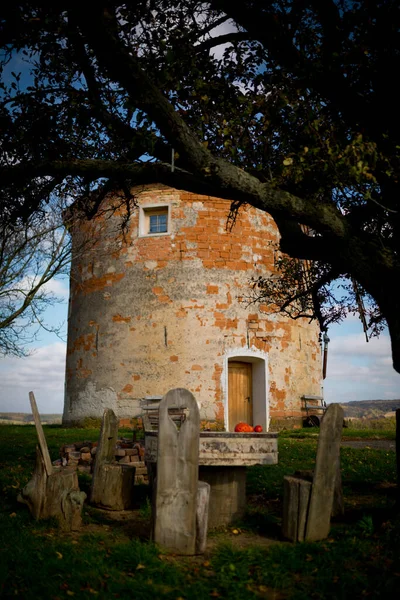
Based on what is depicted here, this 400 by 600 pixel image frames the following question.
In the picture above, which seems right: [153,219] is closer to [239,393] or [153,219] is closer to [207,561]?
[239,393]


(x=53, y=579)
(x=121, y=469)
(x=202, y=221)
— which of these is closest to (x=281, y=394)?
(x=202, y=221)

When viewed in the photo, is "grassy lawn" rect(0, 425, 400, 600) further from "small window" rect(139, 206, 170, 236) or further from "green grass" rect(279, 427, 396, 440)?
"small window" rect(139, 206, 170, 236)

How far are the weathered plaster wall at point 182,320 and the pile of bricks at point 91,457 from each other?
22.3 ft

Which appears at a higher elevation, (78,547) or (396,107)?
(396,107)

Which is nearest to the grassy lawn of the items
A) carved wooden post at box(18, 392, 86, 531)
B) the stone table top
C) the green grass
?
carved wooden post at box(18, 392, 86, 531)

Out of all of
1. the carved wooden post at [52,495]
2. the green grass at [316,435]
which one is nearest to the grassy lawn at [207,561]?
the carved wooden post at [52,495]

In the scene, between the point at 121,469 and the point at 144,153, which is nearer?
the point at 121,469

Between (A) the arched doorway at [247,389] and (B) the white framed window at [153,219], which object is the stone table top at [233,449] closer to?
(A) the arched doorway at [247,389]

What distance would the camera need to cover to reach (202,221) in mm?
16953

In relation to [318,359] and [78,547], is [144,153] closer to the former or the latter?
[78,547]

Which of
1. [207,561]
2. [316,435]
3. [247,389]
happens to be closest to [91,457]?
[207,561]

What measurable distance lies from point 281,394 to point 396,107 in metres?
11.6

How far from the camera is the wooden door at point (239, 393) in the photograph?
16688 mm

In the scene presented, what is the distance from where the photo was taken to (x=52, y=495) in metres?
5.82
